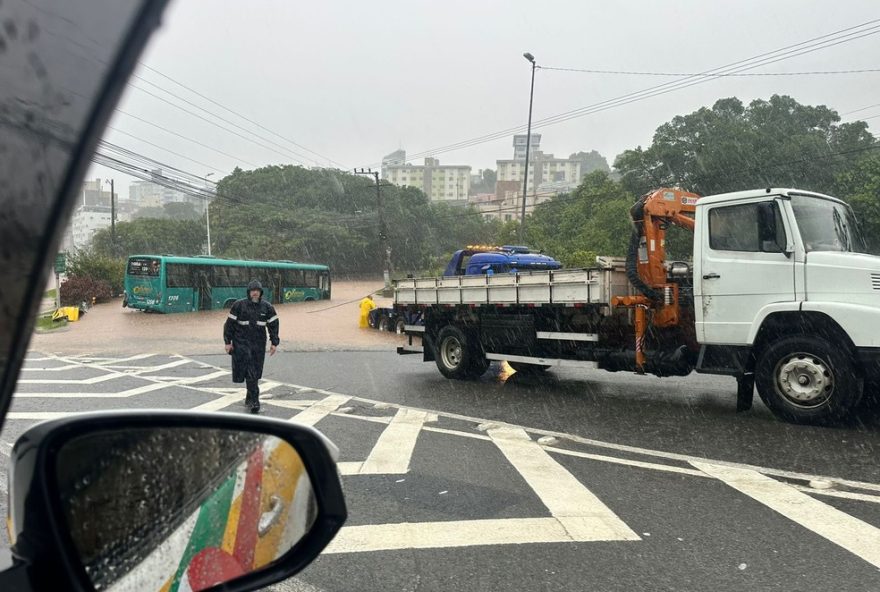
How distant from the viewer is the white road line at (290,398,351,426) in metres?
7.74

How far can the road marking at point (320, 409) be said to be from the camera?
305 inches

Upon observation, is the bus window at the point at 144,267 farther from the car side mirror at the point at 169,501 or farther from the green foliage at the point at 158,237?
the car side mirror at the point at 169,501

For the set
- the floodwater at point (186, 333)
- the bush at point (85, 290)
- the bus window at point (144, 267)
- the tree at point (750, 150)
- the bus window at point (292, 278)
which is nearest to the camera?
the floodwater at point (186, 333)

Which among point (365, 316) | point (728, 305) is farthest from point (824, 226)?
point (365, 316)

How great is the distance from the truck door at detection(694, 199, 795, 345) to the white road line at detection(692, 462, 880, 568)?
2.62 meters

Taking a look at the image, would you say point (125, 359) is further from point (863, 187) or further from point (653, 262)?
point (863, 187)

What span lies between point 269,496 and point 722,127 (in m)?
43.9

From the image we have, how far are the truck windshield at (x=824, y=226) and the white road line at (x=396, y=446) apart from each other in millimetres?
4779

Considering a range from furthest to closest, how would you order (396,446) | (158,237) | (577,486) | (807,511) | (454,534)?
(158,237)
(396,446)
(577,486)
(807,511)
(454,534)

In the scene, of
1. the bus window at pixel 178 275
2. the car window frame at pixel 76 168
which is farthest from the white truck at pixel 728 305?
the bus window at pixel 178 275

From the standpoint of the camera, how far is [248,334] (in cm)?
871

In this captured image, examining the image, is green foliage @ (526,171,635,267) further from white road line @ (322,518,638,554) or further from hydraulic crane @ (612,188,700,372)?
white road line @ (322,518,638,554)

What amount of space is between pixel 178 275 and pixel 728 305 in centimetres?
2576

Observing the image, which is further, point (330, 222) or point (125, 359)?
point (330, 222)
